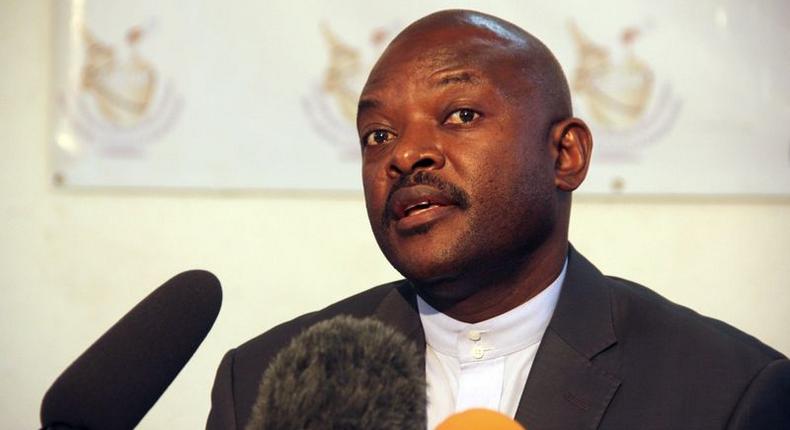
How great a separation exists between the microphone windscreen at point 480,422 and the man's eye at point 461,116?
570 millimetres

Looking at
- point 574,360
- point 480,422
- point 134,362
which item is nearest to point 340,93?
point 574,360

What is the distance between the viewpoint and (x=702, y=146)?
211 centimetres

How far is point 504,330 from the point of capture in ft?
4.32

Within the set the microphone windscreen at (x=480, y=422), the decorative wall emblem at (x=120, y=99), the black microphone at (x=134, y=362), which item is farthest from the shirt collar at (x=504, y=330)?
the decorative wall emblem at (x=120, y=99)

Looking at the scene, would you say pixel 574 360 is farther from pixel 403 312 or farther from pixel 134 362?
pixel 134 362

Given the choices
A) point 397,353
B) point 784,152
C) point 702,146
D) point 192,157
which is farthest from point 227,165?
point 397,353

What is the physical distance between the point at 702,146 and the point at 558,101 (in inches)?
35.4

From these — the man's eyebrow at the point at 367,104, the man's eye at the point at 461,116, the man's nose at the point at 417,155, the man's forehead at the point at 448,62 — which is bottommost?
the man's nose at the point at 417,155

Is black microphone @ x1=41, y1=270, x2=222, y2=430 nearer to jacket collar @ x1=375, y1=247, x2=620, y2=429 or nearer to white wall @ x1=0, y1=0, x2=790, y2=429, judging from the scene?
jacket collar @ x1=375, y1=247, x2=620, y2=429

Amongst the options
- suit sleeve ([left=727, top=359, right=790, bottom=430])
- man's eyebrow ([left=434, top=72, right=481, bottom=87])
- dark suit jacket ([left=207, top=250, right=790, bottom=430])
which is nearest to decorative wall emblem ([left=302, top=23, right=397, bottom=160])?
dark suit jacket ([left=207, top=250, right=790, bottom=430])

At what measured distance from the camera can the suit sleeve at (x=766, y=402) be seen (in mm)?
1156

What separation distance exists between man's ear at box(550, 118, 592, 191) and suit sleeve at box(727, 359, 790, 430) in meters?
0.33

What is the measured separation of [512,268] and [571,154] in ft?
0.57

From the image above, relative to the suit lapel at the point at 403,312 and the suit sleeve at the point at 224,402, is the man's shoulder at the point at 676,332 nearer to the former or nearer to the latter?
the suit lapel at the point at 403,312
